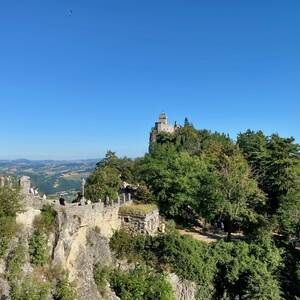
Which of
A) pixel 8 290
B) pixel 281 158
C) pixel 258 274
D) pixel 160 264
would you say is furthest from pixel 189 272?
pixel 281 158

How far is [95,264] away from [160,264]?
4.68 meters

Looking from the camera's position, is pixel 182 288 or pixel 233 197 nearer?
pixel 182 288

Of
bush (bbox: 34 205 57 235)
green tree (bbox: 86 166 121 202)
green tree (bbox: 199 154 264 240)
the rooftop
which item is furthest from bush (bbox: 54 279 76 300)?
green tree (bbox: 199 154 264 240)

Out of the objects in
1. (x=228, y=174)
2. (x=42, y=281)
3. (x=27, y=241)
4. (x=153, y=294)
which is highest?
(x=228, y=174)

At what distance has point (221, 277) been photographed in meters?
29.9

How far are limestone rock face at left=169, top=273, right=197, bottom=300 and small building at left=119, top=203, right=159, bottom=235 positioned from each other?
358cm

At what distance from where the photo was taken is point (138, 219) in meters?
29.2

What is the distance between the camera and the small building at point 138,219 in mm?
29000

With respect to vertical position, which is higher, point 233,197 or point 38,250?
point 233,197

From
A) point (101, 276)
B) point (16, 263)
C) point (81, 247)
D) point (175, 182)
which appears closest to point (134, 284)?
point (101, 276)

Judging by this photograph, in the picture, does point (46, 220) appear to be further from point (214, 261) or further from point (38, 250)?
point (214, 261)

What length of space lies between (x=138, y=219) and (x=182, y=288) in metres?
5.43

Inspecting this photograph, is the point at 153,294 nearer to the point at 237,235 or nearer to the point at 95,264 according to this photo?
the point at 95,264

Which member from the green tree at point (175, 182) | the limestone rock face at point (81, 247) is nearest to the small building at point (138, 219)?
the limestone rock face at point (81, 247)
